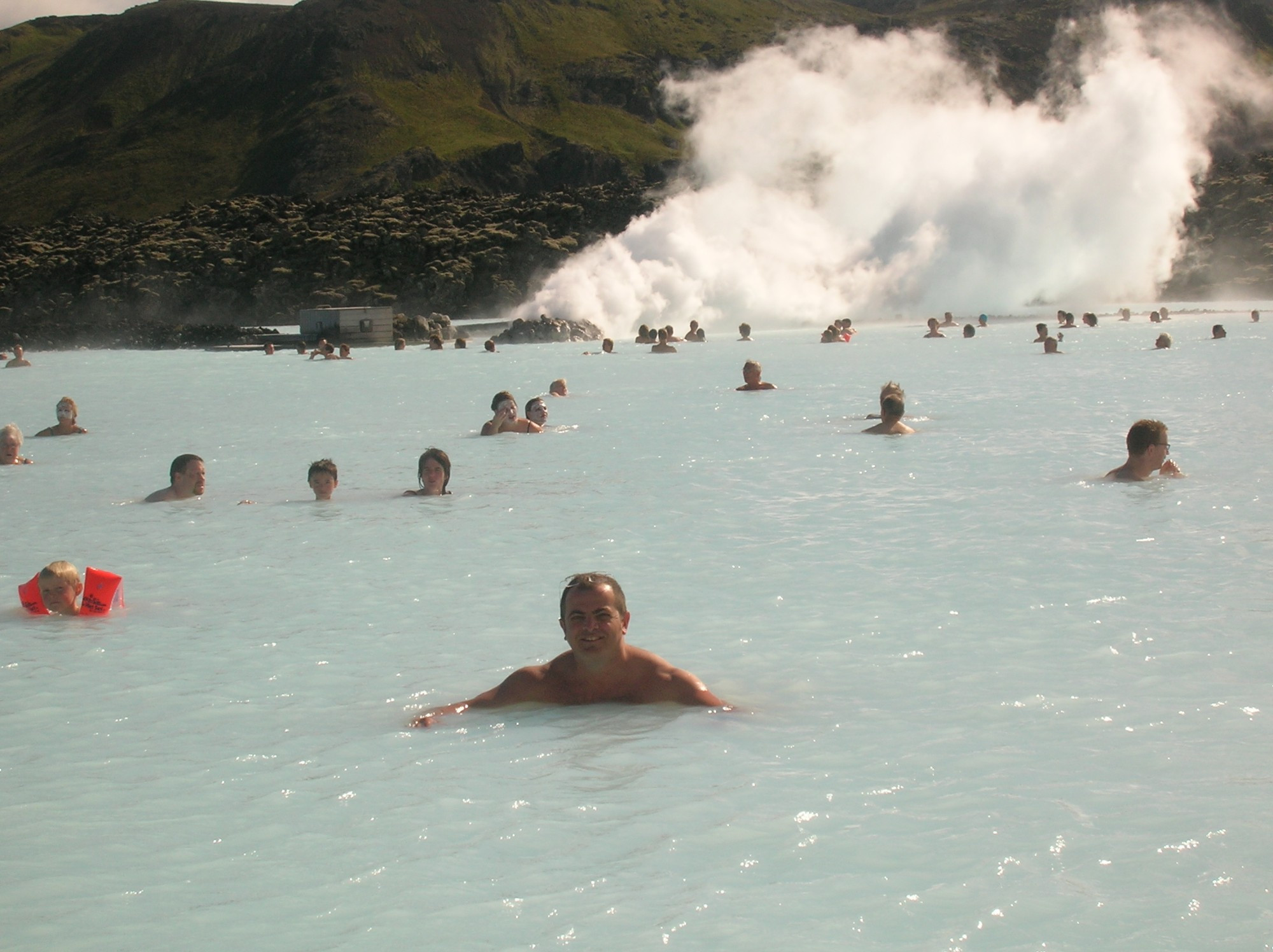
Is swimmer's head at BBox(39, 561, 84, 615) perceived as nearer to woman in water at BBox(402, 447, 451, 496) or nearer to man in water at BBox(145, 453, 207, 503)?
man in water at BBox(145, 453, 207, 503)

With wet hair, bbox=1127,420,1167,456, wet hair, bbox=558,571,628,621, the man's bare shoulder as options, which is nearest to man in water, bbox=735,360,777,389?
wet hair, bbox=1127,420,1167,456

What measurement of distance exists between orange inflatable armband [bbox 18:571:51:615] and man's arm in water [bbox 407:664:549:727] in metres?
3.02

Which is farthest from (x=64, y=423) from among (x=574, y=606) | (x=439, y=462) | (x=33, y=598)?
(x=574, y=606)

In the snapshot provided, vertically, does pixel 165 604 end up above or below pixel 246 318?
below

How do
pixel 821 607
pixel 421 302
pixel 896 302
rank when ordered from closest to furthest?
pixel 821 607
pixel 896 302
pixel 421 302

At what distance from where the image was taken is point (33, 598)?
7.41m

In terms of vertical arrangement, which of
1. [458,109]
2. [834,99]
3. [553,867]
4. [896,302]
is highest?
[458,109]

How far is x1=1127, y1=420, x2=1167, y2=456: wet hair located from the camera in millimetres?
10227

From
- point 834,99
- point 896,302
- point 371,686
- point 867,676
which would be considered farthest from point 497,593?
point 834,99

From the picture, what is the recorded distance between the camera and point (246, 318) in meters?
53.3

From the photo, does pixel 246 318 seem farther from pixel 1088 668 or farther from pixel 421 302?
pixel 1088 668

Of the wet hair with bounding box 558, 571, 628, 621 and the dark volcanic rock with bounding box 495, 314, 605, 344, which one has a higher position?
the dark volcanic rock with bounding box 495, 314, 605, 344

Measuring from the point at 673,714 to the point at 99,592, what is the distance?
11.8 feet

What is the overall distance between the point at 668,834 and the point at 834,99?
64.3 metres
